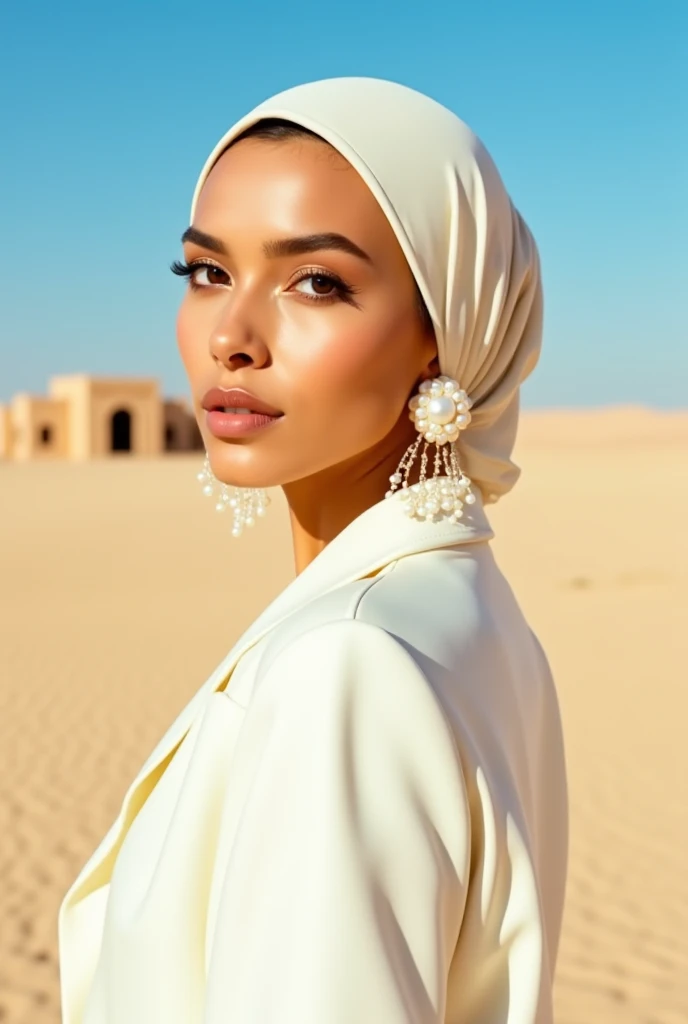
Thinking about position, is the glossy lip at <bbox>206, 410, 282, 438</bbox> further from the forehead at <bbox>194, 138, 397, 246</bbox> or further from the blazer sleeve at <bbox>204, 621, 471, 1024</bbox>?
the blazer sleeve at <bbox>204, 621, 471, 1024</bbox>

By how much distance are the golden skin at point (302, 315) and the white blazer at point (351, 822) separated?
139 mm

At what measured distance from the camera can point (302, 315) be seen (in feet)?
4.43

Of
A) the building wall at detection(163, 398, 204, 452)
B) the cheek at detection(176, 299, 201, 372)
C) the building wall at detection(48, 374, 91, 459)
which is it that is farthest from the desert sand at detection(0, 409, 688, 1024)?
the building wall at detection(163, 398, 204, 452)

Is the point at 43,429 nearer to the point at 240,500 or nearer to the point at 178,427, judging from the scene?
the point at 178,427

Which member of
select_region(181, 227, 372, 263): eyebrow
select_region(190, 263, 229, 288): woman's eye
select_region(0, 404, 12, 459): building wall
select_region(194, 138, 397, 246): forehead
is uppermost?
select_region(194, 138, 397, 246): forehead

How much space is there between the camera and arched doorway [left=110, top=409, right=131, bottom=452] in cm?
4250

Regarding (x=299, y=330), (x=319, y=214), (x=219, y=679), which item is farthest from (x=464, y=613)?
(x=319, y=214)

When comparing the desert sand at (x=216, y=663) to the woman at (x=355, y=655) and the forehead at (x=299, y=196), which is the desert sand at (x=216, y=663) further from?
the forehead at (x=299, y=196)

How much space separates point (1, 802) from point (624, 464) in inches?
1153

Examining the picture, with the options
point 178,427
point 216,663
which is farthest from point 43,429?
point 216,663

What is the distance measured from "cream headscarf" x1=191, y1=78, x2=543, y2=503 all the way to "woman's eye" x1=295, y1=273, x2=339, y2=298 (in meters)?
0.10

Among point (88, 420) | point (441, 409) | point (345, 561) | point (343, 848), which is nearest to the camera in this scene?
point (343, 848)

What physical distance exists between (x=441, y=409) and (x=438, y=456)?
0.08 m

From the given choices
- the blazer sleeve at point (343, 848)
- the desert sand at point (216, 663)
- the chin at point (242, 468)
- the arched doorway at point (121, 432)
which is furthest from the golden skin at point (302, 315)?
the arched doorway at point (121, 432)
